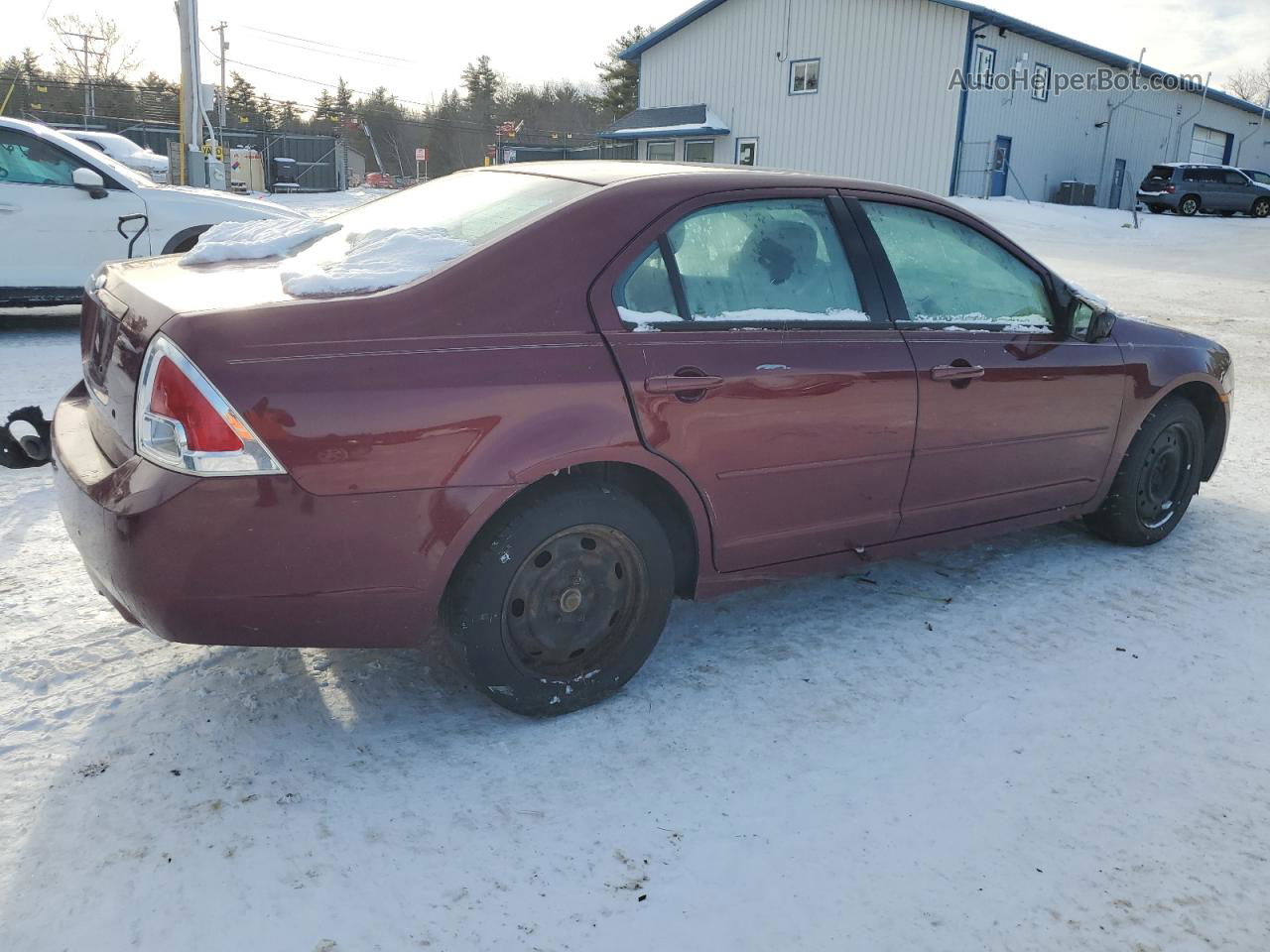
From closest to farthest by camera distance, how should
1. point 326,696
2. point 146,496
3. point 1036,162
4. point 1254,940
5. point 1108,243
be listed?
point 1254,940 → point 146,496 → point 326,696 → point 1108,243 → point 1036,162

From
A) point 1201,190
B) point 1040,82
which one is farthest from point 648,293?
point 1201,190

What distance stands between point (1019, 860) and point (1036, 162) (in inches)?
1288

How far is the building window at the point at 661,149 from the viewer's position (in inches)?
1411

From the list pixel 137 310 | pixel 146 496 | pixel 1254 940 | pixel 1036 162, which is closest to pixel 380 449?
pixel 146 496

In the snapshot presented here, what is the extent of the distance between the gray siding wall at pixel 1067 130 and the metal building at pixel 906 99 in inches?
2.4

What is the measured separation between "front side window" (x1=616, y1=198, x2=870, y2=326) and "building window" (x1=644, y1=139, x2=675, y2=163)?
109 feet

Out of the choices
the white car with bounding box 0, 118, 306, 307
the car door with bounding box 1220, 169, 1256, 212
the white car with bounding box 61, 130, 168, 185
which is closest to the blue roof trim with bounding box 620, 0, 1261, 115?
the car door with bounding box 1220, 169, 1256, 212

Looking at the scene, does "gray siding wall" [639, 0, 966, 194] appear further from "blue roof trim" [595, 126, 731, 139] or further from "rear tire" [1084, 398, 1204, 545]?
"rear tire" [1084, 398, 1204, 545]

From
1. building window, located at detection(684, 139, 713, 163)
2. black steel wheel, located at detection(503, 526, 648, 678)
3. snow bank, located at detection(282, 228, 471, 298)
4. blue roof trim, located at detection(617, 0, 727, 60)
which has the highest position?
Result: blue roof trim, located at detection(617, 0, 727, 60)

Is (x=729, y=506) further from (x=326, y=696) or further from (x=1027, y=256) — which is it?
(x=1027, y=256)

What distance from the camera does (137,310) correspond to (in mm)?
2619

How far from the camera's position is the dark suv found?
30.6m

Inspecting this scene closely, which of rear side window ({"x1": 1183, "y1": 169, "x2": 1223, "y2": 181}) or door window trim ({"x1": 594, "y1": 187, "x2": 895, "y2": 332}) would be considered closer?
door window trim ({"x1": 594, "y1": 187, "x2": 895, "y2": 332})

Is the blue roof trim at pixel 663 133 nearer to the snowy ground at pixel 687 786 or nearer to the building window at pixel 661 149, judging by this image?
the building window at pixel 661 149
